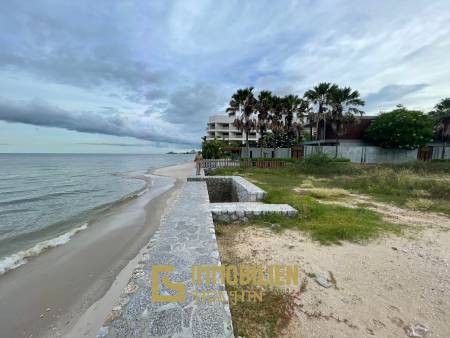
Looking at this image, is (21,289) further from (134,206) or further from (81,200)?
(81,200)

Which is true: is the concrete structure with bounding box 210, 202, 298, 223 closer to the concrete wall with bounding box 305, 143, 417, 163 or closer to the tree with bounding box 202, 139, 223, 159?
the tree with bounding box 202, 139, 223, 159

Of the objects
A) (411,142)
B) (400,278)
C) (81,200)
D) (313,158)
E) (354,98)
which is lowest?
(81,200)

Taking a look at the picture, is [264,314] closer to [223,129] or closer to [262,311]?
[262,311]

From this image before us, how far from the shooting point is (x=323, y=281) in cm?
337

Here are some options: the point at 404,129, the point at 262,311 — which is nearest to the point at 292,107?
the point at 404,129

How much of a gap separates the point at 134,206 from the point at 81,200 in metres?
4.19

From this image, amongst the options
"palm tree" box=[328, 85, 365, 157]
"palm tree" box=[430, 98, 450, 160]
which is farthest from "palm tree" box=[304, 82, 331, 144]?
"palm tree" box=[430, 98, 450, 160]

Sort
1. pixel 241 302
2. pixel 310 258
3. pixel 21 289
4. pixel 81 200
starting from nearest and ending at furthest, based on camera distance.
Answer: pixel 241 302
pixel 310 258
pixel 21 289
pixel 81 200

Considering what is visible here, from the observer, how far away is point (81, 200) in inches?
494

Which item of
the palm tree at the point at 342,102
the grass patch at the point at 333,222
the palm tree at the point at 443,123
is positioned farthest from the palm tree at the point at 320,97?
the grass patch at the point at 333,222

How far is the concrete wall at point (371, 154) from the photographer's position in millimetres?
25875

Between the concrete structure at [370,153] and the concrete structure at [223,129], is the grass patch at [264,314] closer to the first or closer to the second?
the concrete structure at [370,153]

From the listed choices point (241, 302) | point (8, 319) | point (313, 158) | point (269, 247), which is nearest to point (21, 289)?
point (8, 319)

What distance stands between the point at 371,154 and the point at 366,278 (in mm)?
28451
